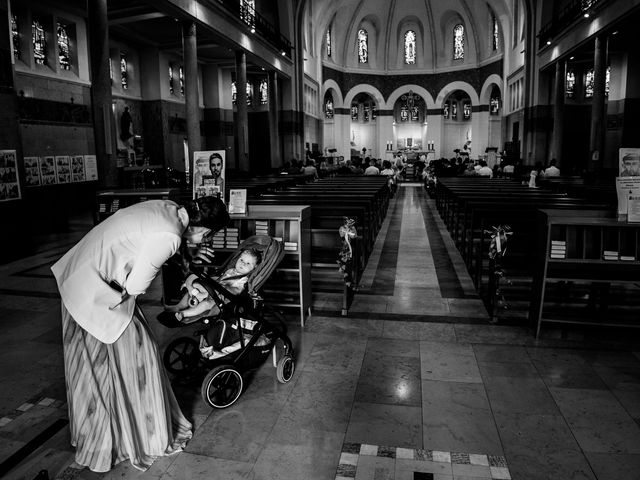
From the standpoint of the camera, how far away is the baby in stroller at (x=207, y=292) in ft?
11.1

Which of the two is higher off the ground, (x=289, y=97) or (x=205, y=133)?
(x=289, y=97)

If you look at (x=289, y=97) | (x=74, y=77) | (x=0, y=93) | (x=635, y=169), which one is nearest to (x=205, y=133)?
(x=289, y=97)

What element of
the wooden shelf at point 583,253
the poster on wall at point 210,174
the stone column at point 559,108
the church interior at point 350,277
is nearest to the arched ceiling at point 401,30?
the church interior at point 350,277

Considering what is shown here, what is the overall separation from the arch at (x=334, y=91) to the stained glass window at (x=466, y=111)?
8831 millimetres

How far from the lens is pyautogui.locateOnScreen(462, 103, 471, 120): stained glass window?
36.0 meters

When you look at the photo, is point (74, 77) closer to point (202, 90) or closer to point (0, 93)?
point (0, 93)

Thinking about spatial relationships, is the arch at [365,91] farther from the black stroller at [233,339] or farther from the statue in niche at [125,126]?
the black stroller at [233,339]

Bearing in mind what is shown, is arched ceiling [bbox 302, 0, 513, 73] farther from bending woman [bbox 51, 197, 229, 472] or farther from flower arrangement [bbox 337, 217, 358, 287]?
bending woman [bbox 51, 197, 229, 472]

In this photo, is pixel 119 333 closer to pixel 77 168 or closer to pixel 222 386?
pixel 222 386

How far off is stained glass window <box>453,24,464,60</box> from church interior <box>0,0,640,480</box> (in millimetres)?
12949

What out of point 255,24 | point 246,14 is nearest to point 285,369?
point 255,24

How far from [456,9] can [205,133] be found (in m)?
19.4

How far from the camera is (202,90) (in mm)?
23703

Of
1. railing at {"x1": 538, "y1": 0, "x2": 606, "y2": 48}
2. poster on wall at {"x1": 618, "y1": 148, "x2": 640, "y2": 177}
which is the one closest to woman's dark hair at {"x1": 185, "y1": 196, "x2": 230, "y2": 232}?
poster on wall at {"x1": 618, "y1": 148, "x2": 640, "y2": 177}
